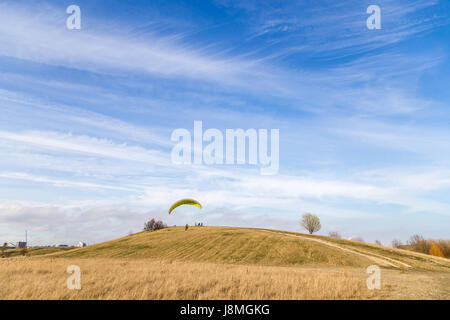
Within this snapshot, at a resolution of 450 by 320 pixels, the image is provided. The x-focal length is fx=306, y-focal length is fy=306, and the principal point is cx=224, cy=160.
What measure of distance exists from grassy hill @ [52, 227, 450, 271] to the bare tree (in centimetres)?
5471

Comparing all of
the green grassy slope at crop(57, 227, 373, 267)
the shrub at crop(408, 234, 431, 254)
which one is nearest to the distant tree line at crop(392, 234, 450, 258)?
the shrub at crop(408, 234, 431, 254)

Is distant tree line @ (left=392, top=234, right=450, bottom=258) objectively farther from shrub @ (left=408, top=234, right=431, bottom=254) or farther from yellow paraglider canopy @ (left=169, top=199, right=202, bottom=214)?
yellow paraglider canopy @ (left=169, top=199, right=202, bottom=214)

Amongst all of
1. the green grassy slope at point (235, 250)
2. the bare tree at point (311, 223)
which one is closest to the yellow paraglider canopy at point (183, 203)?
the green grassy slope at point (235, 250)

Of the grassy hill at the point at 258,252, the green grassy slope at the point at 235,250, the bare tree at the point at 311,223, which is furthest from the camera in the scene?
the bare tree at the point at 311,223

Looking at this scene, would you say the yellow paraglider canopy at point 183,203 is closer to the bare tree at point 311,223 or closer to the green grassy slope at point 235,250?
the green grassy slope at point 235,250

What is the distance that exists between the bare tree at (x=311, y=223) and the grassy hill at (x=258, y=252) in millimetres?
54713

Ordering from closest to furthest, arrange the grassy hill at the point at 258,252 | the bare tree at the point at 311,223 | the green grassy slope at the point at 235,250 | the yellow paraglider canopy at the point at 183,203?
the grassy hill at the point at 258,252 → the green grassy slope at the point at 235,250 → the yellow paraglider canopy at the point at 183,203 → the bare tree at the point at 311,223

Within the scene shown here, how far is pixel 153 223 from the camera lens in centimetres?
10462

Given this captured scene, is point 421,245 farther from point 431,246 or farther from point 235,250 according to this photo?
point 235,250

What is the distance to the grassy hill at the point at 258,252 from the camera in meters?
47.8
